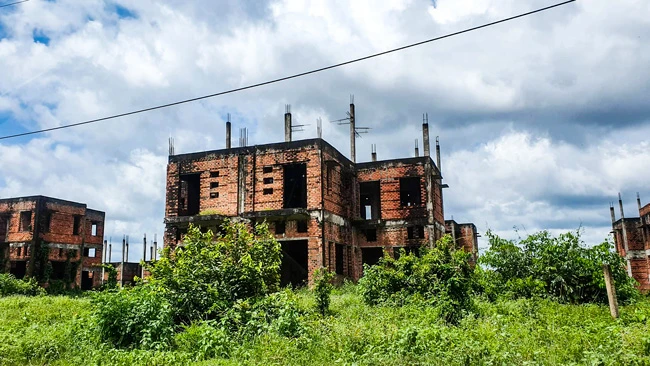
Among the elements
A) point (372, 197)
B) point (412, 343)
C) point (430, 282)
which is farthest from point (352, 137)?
point (412, 343)

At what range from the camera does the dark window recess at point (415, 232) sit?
2608 centimetres

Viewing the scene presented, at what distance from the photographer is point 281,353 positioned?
923 centimetres

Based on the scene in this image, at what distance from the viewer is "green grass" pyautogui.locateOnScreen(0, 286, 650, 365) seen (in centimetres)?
835

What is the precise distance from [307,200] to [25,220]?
19.0 m

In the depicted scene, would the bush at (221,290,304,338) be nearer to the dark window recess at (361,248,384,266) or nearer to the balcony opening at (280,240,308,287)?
the balcony opening at (280,240,308,287)

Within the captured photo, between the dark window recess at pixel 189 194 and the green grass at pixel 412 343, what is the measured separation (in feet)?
44.3

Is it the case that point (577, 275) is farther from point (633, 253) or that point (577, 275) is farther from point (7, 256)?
point (7, 256)

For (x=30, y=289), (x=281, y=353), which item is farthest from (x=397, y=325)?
(x=30, y=289)

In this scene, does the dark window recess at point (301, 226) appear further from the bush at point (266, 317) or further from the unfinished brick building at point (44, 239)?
the unfinished brick building at point (44, 239)

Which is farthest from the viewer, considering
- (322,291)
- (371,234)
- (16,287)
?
(371,234)

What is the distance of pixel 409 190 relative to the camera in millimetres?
30578

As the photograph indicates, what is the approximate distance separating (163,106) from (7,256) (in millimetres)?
25132

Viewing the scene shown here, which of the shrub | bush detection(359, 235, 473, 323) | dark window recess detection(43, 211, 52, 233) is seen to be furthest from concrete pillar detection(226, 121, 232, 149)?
the shrub

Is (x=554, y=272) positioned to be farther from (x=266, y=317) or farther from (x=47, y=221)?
(x=47, y=221)
